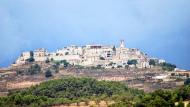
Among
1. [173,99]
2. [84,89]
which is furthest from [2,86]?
[173,99]

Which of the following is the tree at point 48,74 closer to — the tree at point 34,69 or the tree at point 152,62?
the tree at point 34,69

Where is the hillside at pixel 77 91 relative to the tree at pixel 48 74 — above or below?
below

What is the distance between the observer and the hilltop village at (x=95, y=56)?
128 metres

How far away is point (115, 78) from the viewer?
113m

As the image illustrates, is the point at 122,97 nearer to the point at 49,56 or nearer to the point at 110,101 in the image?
the point at 110,101

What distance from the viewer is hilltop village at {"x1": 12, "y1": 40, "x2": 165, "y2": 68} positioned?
421 ft

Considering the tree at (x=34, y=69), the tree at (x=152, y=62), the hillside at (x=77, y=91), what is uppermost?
the tree at (x=152, y=62)

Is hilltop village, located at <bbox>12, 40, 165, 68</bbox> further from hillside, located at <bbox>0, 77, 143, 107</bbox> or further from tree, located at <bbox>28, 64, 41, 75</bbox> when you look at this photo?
hillside, located at <bbox>0, 77, 143, 107</bbox>

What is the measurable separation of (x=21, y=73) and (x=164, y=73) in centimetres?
2693

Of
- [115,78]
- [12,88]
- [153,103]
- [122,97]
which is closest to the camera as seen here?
[153,103]

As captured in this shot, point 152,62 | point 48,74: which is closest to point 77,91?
point 48,74

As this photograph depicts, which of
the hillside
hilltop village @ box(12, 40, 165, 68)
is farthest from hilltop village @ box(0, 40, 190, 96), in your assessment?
the hillside

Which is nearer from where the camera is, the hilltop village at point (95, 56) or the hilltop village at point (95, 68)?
the hilltop village at point (95, 68)

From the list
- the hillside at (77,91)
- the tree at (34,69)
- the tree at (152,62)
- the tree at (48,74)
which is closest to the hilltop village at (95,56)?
the tree at (152,62)
